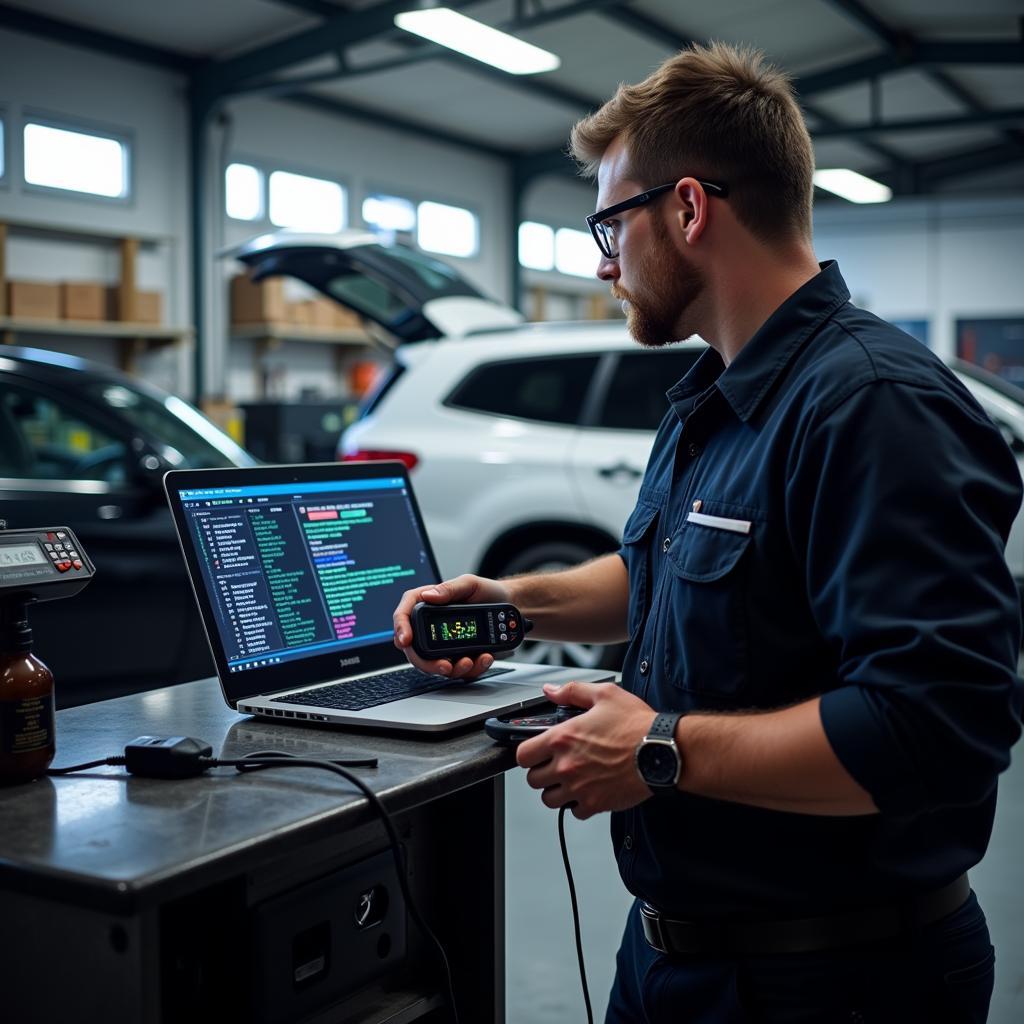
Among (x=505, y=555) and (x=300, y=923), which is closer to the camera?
(x=300, y=923)

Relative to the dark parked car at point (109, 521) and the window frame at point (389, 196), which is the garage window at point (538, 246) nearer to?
the window frame at point (389, 196)

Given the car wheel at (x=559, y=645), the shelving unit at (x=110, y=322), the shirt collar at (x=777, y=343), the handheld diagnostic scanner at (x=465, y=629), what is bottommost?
the car wheel at (x=559, y=645)

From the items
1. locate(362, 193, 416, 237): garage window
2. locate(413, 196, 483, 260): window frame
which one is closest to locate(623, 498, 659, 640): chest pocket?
locate(362, 193, 416, 237): garage window

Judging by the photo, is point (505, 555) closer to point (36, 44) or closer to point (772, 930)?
point (772, 930)

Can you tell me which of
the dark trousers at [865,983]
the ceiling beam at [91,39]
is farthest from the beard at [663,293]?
the ceiling beam at [91,39]

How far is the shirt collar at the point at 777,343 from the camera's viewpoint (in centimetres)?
132

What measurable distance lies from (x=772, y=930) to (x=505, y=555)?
354cm

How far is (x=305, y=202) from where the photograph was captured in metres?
9.80

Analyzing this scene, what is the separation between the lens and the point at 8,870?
1.05 metres

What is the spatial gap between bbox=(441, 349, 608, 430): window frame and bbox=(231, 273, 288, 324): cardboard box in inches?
172

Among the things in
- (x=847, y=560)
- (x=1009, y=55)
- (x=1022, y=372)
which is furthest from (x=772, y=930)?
(x=1022, y=372)

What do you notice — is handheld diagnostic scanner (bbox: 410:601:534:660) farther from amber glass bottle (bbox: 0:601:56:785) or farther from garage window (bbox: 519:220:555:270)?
garage window (bbox: 519:220:555:270)

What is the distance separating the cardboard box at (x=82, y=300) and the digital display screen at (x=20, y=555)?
687 cm

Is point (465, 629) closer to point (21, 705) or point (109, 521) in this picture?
point (21, 705)
